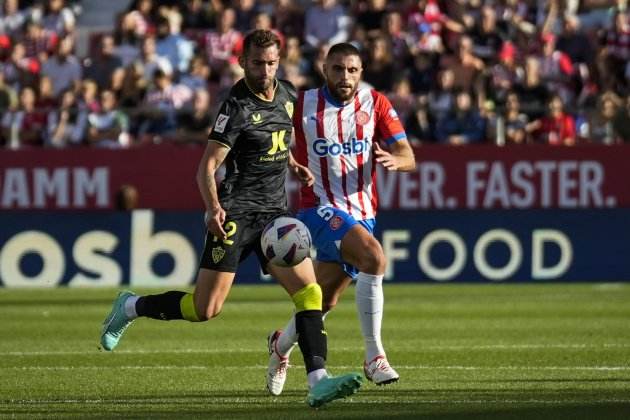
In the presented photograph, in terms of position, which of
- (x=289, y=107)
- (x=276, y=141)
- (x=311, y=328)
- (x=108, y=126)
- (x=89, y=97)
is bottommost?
(x=311, y=328)

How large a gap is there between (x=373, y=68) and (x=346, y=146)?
39.2 feet

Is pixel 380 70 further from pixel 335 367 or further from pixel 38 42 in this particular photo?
pixel 335 367

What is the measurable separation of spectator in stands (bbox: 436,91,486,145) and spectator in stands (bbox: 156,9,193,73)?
4.60 meters

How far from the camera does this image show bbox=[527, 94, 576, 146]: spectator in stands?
21250 mm

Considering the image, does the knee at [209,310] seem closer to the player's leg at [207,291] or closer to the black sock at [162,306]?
the player's leg at [207,291]

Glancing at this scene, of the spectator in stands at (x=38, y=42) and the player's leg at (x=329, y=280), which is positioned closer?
the player's leg at (x=329, y=280)

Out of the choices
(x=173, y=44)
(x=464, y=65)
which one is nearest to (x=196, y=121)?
(x=173, y=44)

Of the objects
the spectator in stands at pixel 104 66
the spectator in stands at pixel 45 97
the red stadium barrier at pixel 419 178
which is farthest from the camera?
the spectator in stands at pixel 104 66

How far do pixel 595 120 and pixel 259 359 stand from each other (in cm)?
1013

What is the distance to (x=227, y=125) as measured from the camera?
9469 millimetres

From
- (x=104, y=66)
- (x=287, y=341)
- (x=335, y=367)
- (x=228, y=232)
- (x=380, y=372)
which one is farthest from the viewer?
(x=104, y=66)

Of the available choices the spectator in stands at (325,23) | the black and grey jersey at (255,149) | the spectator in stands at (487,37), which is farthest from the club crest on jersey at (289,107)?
the spectator in stands at (325,23)

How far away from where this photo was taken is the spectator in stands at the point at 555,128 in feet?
69.7

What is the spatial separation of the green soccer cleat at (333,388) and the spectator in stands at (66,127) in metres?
14.1
